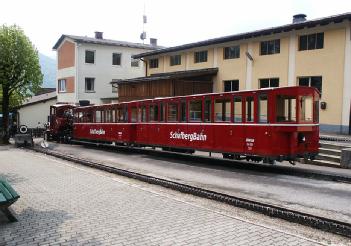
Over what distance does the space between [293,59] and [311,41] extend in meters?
1.55

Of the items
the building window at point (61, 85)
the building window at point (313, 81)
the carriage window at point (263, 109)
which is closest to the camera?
the carriage window at point (263, 109)

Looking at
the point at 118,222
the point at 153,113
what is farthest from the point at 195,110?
the point at 118,222

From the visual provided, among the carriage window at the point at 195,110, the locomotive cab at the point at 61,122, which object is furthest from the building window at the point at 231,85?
the locomotive cab at the point at 61,122

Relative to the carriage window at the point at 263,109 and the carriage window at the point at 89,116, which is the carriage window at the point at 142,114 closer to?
the carriage window at the point at 89,116

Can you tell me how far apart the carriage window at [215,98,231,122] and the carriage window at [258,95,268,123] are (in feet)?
5.12

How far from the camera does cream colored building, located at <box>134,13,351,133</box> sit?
74.6 ft

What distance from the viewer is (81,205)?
923 cm

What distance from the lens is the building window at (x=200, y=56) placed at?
3241 cm

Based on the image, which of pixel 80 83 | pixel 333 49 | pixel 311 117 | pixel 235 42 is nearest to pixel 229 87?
pixel 235 42

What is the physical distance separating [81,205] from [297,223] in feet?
15.6

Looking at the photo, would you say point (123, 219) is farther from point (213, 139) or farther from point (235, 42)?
point (235, 42)

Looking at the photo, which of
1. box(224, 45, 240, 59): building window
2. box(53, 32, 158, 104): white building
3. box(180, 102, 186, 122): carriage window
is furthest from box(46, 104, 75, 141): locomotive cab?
box(180, 102, 186, 122): carriage window

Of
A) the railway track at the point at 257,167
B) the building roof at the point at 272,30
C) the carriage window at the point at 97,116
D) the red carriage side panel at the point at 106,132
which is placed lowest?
the railway track at the point at 257,167

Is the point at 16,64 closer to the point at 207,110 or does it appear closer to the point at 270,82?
the point at 270,82
